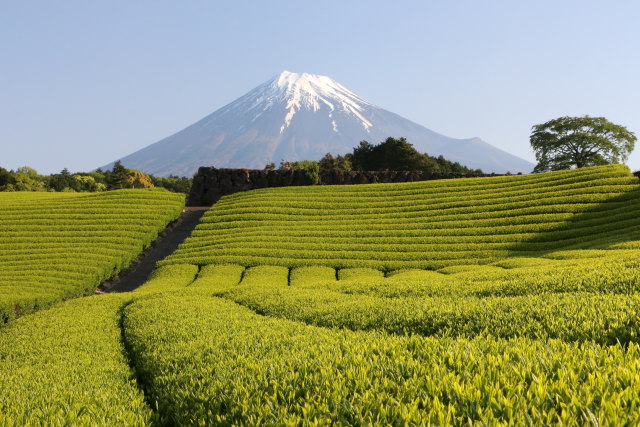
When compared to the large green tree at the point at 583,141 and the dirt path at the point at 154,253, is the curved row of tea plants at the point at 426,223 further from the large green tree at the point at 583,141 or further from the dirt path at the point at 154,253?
the large green tree at the point at 583,141

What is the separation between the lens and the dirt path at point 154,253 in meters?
25.8

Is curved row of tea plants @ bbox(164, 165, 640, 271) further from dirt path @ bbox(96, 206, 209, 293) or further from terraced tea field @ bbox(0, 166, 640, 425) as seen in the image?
dirt path @ bbox(96, 206, 209, 293)

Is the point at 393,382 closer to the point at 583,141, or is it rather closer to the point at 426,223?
the point at 426,223

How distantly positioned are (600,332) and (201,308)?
383 inches

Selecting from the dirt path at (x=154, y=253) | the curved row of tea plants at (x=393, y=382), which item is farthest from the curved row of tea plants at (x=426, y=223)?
the curved row of tea plants at (x=393, y=382)

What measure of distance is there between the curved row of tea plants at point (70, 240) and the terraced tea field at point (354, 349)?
2929mm

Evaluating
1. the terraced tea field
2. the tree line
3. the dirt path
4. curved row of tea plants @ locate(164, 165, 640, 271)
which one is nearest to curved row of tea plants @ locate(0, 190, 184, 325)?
the dirt path

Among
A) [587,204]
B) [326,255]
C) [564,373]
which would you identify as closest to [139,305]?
[326,255]

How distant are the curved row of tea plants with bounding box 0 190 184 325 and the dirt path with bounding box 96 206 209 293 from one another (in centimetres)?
73

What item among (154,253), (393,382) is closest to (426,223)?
(154,253)

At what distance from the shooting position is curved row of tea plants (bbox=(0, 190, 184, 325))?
2028 centimetres

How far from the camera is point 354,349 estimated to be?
228 inches

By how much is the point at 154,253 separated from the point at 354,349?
91.6ft

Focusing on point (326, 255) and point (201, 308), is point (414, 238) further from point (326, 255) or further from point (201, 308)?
point (201, 308)
